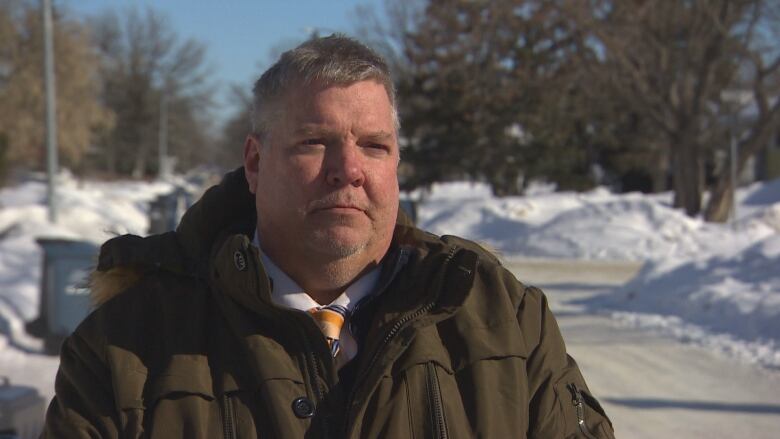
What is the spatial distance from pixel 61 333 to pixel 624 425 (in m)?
5.11

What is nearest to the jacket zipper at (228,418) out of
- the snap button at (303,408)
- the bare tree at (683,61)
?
the snap button at (303,408)

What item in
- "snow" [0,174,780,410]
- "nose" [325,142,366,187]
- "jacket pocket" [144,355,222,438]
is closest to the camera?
"jacket pocket" [144,355,222,438]

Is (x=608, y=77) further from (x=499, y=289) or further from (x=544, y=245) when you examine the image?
(x=499, y=289)

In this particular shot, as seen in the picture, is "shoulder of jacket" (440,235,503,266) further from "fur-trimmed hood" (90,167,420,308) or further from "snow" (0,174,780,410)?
"snow" (0,174,780,410)

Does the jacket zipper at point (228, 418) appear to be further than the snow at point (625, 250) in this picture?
No

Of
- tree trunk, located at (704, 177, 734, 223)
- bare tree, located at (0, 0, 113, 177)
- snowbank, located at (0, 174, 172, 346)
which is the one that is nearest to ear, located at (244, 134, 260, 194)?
snowbank, located at (0, 174, 172, 346)

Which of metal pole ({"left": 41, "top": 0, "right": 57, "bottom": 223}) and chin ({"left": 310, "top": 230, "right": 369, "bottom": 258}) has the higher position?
metal pole ({"left": 41, "top": 0, "right": 57, "bottom": 223})

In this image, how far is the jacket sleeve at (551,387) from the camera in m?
2.15

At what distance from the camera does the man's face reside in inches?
81.7

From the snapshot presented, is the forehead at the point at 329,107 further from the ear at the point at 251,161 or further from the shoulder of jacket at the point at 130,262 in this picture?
the shoulder of jacket at the point at 130,262

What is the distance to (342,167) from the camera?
2.07 m

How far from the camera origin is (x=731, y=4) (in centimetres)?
2264

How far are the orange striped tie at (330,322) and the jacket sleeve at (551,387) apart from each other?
17.0 inches

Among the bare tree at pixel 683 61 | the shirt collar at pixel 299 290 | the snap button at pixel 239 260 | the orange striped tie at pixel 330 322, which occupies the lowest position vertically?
the orange striped tie at pixel 330 322
